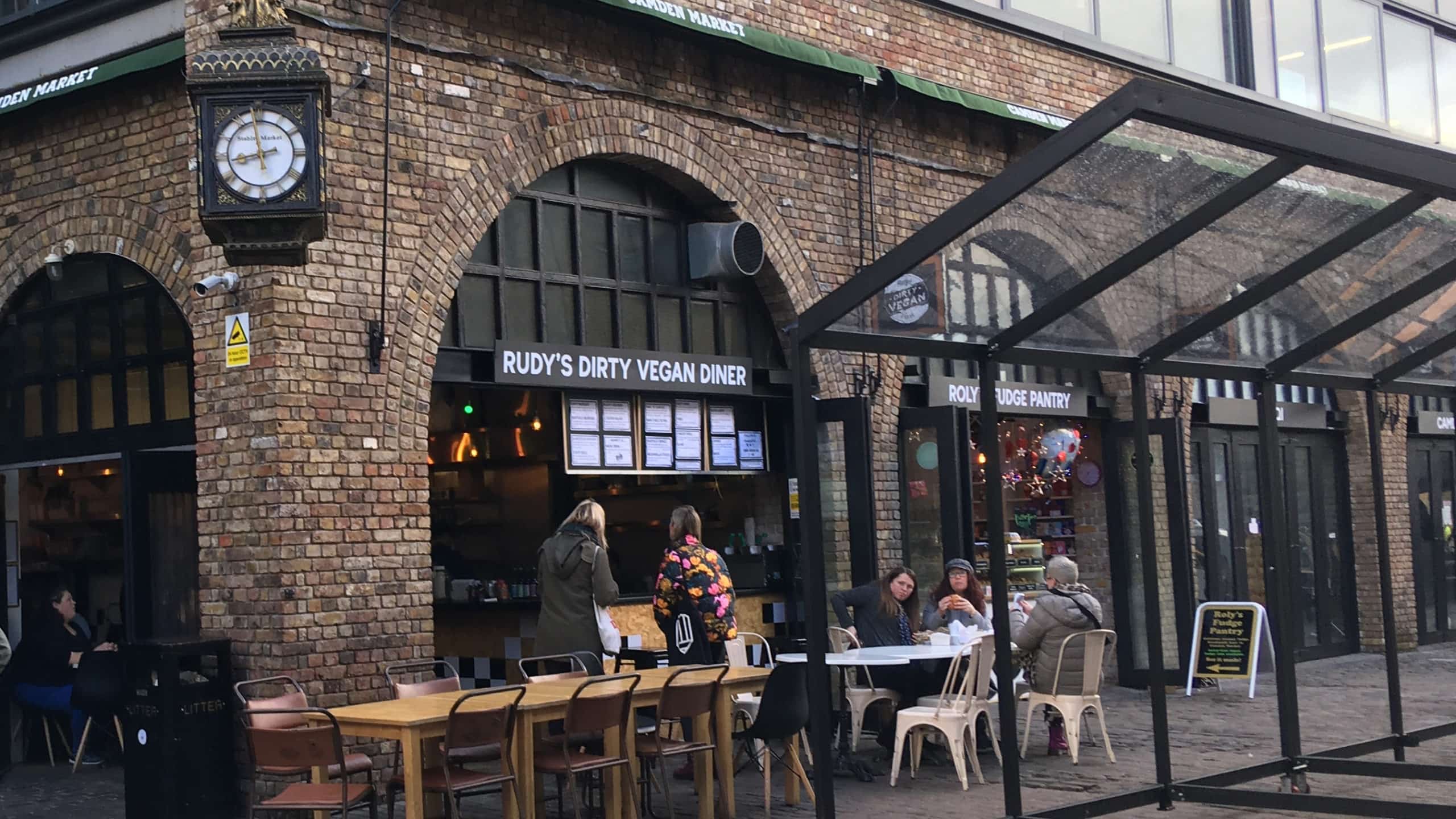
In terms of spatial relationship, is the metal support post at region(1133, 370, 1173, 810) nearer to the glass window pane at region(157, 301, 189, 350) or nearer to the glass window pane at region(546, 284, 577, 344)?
the glass window pane at region(546, 284, 577, 344)

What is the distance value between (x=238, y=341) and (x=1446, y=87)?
16.4m

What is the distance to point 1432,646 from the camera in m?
19.0

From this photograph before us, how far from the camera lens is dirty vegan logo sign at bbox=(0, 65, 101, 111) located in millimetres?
9961

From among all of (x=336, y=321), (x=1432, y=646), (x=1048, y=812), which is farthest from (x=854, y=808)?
(x=1432, y=646)

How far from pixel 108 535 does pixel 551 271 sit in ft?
15.0

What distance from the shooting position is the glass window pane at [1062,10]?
14453 mm

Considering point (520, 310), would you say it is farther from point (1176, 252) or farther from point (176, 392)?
point (1176, 252)

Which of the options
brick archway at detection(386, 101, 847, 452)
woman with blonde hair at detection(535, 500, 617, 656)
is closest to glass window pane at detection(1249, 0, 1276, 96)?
brick archway at detection(386, 101, 847, 452)

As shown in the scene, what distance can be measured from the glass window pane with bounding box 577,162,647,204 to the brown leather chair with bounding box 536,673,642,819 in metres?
4.13

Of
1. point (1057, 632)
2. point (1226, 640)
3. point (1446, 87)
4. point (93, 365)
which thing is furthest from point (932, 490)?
point (1446, 87)

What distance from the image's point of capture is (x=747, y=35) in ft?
37.2

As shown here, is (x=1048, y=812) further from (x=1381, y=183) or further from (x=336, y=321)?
(x=336, y=321)

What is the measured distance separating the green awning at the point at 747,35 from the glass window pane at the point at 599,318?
6.39ft

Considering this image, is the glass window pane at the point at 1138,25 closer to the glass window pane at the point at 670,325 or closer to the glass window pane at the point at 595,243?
the glass window pane at the point at 670,325
